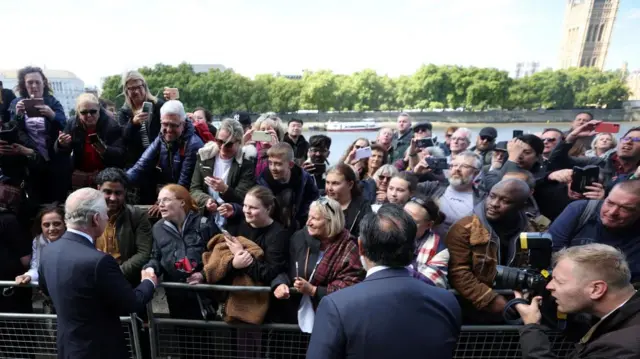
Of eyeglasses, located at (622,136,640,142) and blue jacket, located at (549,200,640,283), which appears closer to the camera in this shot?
blue jacket, located at (549,200,640,283)

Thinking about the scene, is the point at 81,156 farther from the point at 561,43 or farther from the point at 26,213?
the point at 561,43

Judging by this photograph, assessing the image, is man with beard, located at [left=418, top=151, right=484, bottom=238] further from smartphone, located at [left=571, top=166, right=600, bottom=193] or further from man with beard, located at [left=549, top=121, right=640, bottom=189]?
man with beard, located at [left=549, top=121, right=640, bottom=189]

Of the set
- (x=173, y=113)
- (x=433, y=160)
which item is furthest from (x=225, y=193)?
(x=433, y=160)

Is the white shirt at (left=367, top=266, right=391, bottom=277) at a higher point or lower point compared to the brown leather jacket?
higher

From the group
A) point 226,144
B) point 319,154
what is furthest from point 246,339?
point 319,154

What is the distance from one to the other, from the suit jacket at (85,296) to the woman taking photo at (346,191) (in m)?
1.67

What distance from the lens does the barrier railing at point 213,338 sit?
267cm

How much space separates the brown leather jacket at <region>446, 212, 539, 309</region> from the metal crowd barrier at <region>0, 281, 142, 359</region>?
238 cm

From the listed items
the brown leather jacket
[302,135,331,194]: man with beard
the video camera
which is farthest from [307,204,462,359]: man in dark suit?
[302,135,331,194]: man with beard

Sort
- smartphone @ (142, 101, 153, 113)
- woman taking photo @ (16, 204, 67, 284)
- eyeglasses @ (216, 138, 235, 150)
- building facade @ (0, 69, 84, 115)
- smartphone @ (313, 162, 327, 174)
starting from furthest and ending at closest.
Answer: building facade @ (0, 69, 84, 115) → smartphone @ (313, 162, 327, 174) → smartphone @ (142, 101, 153, 113) → eyeglasses @ (216, 138, 235, 150) → woman taking photo @ (16, 204, 67, 284)

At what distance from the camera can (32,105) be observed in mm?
3486

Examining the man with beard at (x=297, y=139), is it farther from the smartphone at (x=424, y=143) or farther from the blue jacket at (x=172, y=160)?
the blue jacket at (x=172, y=160)

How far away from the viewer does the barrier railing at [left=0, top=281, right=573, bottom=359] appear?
2670mm

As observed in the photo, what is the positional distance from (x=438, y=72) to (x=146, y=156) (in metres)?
64.2
